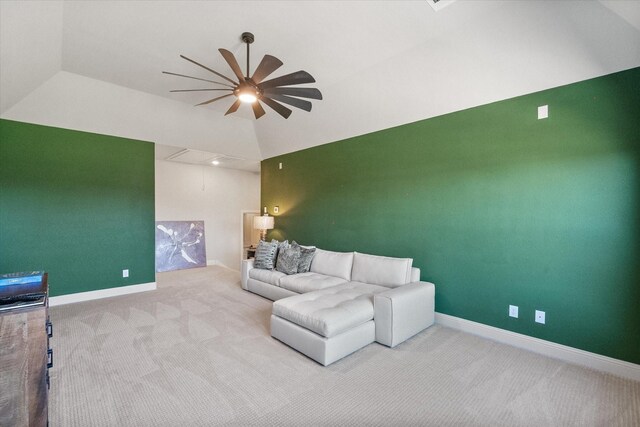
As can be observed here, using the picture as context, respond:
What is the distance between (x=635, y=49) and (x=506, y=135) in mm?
1080

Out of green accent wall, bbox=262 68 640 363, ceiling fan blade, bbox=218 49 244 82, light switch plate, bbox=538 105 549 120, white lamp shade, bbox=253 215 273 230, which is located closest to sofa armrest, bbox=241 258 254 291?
white lamp shade, bbox=253 215 273 230

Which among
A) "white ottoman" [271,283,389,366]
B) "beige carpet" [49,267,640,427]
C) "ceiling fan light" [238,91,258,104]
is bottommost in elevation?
"beige carpet" [49,267,640,427]

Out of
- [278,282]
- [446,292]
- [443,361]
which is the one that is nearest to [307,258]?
[278,282]

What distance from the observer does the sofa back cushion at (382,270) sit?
3.61 metres

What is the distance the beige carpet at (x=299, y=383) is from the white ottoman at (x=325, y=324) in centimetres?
10

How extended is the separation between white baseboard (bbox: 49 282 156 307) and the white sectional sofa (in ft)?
8.69

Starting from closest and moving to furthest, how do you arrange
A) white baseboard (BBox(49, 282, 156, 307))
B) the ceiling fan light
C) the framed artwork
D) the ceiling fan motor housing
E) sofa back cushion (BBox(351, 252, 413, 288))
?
the ceiling fan light, the ceiling fan motor housing, sofa back cushion (BBox(351, 252, 413, 288)), white baseboard (BBox(49, 282, 156, 307)), the framed artwork

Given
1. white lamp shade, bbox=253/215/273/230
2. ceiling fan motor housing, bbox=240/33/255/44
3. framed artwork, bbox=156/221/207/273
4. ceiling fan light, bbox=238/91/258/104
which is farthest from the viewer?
framed artwork, bbox=156/221/207/273

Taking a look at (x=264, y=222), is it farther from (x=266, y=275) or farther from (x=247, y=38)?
(x=247, y=38)

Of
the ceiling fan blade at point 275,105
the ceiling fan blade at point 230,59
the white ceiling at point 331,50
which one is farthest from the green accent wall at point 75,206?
the ceiling fan blade at point 230,59

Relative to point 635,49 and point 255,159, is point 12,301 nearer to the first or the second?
point 635,49

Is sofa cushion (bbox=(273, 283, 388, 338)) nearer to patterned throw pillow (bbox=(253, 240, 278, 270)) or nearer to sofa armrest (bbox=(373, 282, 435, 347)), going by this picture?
sofa armrest (bbox=(373, 282, 435, 347))

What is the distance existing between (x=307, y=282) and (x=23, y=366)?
2.91 metres

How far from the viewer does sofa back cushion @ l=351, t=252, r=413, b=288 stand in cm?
361
